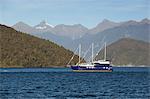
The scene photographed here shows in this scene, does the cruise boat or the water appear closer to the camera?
the water

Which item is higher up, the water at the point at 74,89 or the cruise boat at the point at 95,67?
the cruise boat at the point at 95,67

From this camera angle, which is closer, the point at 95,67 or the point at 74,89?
the point at 74,89

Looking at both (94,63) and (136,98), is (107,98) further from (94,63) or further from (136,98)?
(94,63)

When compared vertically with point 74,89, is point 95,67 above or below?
above

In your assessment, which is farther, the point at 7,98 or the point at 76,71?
the point at 76,71

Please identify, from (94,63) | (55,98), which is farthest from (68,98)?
(94,63)

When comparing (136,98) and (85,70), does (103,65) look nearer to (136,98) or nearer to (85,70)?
(85,70)

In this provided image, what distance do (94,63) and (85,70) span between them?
6.13m

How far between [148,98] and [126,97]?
325 cm

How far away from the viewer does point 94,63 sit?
19175 centimetres

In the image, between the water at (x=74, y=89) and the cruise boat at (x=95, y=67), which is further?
the cruise boat at (x=95, y=67)

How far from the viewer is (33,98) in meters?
58.6

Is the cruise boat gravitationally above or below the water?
above

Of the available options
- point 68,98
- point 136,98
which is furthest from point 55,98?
point 136,98
